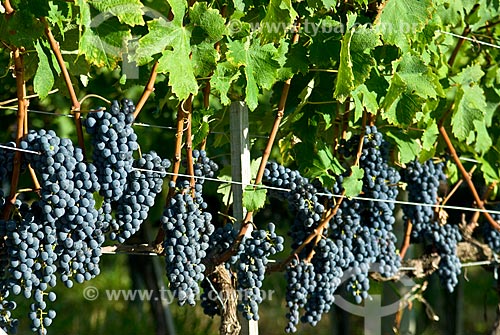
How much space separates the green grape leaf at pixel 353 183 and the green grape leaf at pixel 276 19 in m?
0.72

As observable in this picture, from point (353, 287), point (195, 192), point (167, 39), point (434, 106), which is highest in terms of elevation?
point (167, 39)

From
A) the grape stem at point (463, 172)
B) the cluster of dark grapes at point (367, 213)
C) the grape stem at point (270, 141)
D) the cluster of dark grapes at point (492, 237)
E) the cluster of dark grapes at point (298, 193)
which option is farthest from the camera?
the cluster of dark grapes at point (492, 237)

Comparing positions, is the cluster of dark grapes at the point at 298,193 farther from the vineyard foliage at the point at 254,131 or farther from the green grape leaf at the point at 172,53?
the green grape leaf at the point at 172,53

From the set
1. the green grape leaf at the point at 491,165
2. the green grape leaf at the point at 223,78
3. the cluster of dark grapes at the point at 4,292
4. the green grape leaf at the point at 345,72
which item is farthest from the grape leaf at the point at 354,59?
the green grape leaf at the point at 491,165

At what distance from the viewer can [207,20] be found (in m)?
2.56

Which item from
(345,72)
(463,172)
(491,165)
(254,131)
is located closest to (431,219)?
(463,172)

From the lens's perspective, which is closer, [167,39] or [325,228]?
[167,39]

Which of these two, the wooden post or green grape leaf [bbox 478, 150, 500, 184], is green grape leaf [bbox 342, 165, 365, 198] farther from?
green grape leaf [bbox 478, 150, 500, 184]

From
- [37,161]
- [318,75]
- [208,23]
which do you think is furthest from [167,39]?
[318,75]

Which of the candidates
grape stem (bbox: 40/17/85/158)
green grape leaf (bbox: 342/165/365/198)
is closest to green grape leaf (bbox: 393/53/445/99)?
green grape leaf (bbox: 342/165/365/198)

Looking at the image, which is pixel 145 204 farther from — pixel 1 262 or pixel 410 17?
pixel 410 17

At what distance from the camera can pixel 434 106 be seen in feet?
10.9

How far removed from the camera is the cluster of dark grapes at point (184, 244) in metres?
2.74

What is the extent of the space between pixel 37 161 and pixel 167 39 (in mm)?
545
